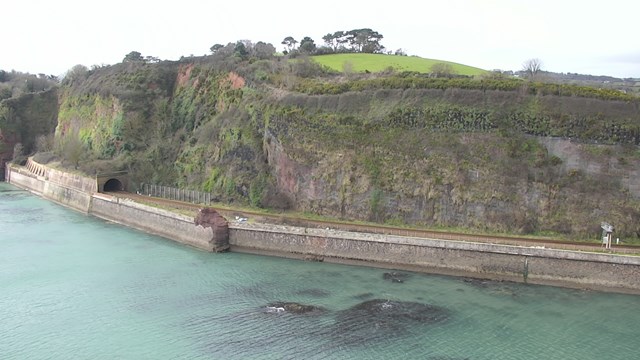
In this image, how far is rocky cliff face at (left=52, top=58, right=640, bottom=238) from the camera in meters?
34.5

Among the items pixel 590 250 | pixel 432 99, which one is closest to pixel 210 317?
pixel 590 250

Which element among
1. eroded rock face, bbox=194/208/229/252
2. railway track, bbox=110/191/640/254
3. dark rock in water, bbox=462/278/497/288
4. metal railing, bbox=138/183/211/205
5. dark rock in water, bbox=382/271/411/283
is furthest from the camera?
metal railing, bbox=138/183/211/205

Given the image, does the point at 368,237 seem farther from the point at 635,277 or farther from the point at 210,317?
the point at 635,277

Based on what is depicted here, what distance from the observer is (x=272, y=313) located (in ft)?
83.6

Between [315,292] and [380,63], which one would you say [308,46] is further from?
[315,292]

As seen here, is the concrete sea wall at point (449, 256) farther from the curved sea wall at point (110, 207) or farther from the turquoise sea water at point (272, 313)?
the curved sea wall at point (110, 207)

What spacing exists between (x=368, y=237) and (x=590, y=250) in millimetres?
12379

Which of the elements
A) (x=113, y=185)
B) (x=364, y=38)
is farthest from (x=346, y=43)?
(x=113, y=185)

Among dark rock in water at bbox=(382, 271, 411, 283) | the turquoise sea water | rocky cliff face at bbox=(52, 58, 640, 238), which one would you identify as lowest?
the turquoise sea water

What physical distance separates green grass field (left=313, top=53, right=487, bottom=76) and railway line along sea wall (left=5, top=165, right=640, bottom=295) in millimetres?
24347

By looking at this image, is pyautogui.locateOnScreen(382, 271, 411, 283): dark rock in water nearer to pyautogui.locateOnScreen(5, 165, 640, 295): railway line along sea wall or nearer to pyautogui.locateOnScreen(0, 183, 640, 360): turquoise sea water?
pyautogui.locateOnScreen(0, 183, 640, 360): turquoise sea water

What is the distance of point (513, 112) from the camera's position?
124 feet

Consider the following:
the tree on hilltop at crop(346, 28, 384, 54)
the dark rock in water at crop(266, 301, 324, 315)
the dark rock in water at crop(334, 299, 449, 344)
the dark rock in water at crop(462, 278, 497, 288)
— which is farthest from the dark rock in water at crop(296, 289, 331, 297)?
the tree on hilltop at crop(346, 28, 384, 54)

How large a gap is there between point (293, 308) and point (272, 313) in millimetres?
1092
